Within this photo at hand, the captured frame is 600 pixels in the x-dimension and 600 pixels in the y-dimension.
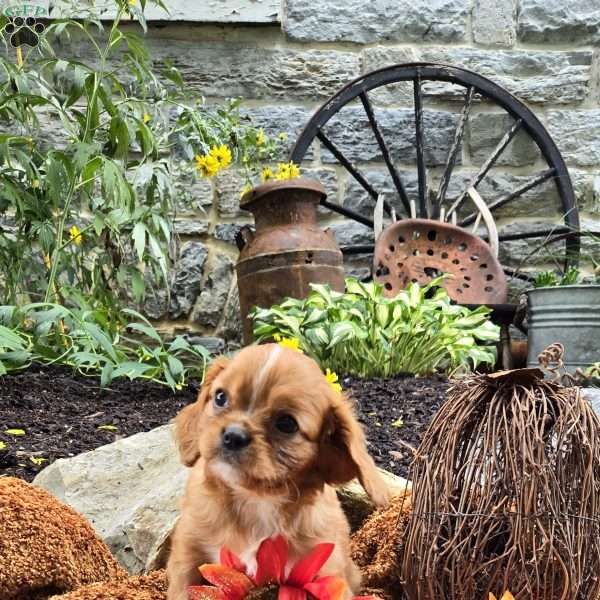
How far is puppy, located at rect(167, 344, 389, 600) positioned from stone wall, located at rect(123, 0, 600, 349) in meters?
3.86

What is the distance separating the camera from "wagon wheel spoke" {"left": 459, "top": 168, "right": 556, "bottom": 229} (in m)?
5.96

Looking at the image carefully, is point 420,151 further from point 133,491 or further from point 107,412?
point 133,491

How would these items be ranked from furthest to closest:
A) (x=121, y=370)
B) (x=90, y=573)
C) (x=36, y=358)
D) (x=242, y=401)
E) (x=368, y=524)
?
(x=36, y=358) < (x=121, y=370) < (x=368, y=524) < (x=90, y=573) < (x=242, y=401)

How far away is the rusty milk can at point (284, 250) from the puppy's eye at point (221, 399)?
2735mm

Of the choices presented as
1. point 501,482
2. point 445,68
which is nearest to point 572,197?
point 445,68

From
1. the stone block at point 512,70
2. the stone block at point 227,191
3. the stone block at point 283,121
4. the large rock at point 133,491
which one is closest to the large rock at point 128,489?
the large rock at point 133,491

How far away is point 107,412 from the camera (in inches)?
137

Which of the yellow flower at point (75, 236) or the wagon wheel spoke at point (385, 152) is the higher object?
the wagon wheel spoke at point (385, 152)

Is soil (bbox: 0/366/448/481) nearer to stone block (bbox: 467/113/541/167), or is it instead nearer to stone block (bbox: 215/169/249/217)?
stone block (bbox: 215/169/249/217)

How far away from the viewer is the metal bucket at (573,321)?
4.63 metres

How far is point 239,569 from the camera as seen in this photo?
5.67ft

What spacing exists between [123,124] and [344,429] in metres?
2.30

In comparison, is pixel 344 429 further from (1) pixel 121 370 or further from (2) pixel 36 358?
(2) pixel 36 358
